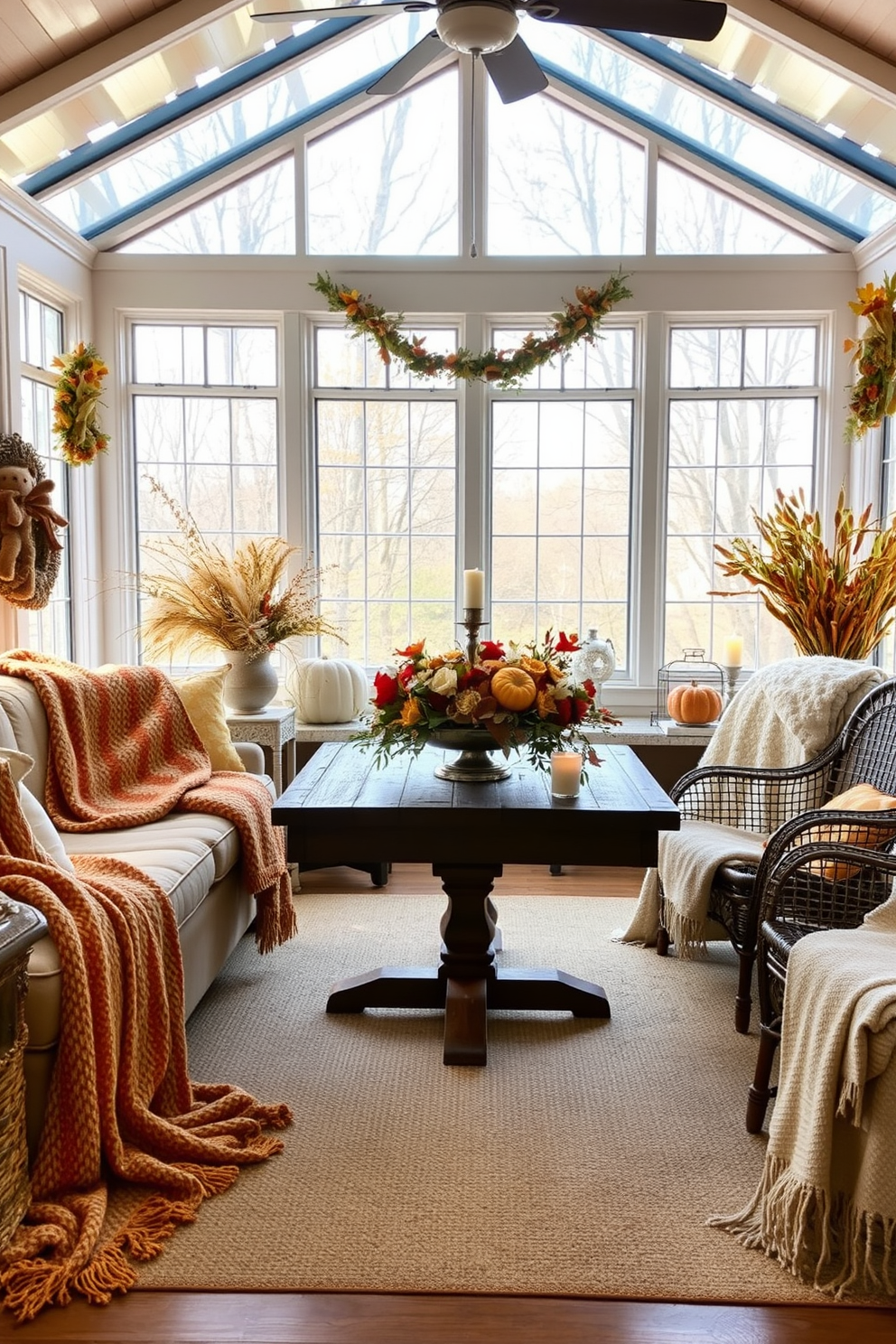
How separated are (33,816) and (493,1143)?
1.32 meters

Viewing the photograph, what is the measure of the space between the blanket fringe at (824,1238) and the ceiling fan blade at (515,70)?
2.71 meters

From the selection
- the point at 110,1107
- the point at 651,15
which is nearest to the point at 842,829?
the point at 110,1107

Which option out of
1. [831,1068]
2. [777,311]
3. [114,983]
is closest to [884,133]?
[777,311]

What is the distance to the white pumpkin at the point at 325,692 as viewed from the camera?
459 centimetres

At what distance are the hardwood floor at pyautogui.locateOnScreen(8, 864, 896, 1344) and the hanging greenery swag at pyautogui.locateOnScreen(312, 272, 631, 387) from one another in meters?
3.64

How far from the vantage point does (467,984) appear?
2.94m

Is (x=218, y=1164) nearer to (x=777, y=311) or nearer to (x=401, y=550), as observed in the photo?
(x=401, y=550)

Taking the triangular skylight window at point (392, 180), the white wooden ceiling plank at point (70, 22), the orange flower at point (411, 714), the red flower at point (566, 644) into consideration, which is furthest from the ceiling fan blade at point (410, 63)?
the triangular skylight window at point (392, 180)

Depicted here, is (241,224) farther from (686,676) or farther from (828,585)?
(828,585)

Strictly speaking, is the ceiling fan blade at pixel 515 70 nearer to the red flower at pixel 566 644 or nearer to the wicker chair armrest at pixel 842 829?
the red flower at pixel 566 644

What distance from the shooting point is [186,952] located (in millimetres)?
2756

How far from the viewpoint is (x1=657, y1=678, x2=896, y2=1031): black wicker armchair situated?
2.64m

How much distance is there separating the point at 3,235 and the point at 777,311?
10.7 feet

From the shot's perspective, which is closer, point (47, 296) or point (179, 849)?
point (179, 849)
